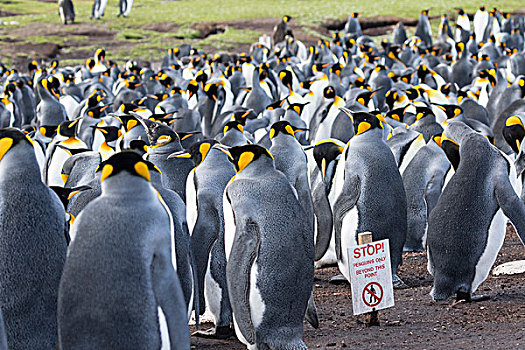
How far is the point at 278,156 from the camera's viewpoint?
21.3 ft

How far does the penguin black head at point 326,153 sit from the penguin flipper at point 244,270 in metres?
2.63

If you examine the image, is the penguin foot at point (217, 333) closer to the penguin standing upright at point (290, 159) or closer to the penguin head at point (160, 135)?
the penguin head at point (160, 135)

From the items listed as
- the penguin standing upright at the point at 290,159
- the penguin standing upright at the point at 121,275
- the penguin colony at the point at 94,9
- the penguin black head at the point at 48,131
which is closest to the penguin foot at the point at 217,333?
the penguin standing upright at the point at 290,159

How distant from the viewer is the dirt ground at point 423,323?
4.27m

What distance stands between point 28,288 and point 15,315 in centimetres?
13

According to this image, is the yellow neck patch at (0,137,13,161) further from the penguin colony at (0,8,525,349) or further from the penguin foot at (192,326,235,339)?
the penguin foot at (192,326,235,339)

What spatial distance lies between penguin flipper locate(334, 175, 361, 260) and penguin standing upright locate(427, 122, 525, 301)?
727 millimetres

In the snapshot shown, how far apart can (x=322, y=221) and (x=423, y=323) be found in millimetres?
1967

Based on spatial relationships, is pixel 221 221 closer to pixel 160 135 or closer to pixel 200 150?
pixel 200 150

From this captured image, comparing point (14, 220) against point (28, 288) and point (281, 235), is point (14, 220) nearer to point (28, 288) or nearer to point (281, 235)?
point (28, 288)

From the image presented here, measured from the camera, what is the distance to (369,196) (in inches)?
227

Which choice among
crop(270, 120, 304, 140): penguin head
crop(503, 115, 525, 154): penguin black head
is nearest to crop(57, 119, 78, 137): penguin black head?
crop(270, 120, 304, 140): penguin head

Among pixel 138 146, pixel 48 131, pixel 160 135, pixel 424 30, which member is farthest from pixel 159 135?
pixel 424 30

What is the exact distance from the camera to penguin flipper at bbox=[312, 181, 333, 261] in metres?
6.53
